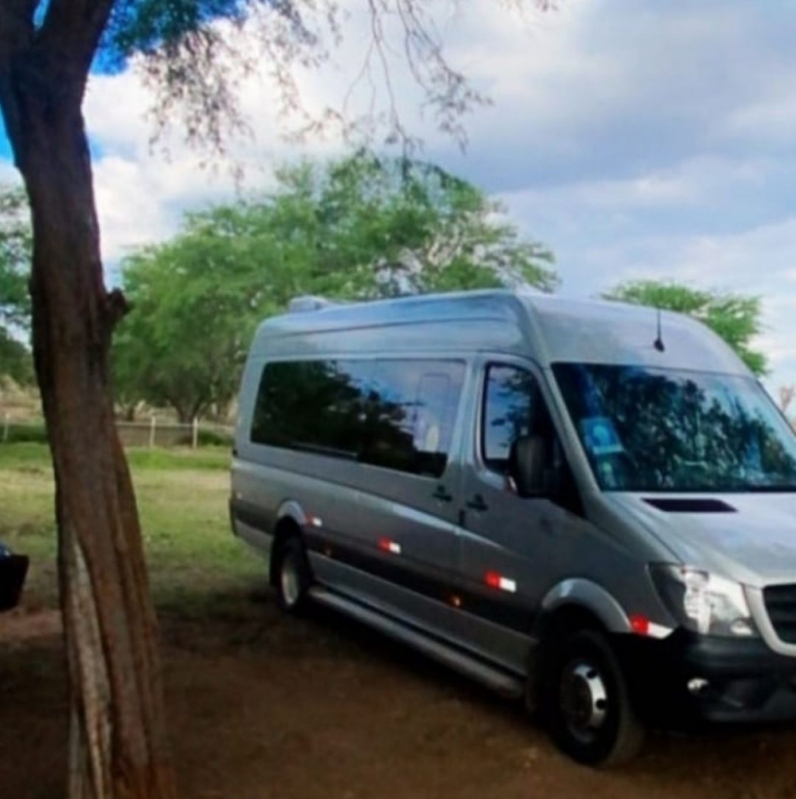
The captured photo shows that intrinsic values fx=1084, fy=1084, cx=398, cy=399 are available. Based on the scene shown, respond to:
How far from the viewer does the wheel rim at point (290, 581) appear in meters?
8.25

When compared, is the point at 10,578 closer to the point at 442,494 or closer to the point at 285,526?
the point at 442,494

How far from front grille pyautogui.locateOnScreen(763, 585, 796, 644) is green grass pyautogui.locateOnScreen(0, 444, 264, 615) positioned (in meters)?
4.82

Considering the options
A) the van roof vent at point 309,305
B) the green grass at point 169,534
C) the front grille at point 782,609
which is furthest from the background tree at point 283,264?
the front grille at point 782,609

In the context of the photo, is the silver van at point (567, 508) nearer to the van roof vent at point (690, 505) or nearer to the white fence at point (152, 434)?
the van roof vent at point (690, 505)

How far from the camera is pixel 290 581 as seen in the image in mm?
8359

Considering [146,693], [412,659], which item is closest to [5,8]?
[146,693]

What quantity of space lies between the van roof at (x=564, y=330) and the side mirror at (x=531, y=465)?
553mm

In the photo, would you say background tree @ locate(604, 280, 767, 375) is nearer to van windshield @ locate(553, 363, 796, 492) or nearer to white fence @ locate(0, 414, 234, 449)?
white fence @ locate(0, 414, 234, 449)

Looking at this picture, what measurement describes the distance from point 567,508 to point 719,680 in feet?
3.61

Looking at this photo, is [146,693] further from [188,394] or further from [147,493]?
[188,394]

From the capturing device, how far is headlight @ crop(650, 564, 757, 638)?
461 centimetres

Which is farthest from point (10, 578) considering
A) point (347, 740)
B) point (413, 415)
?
point (413, 415)

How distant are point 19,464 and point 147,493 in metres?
6.88

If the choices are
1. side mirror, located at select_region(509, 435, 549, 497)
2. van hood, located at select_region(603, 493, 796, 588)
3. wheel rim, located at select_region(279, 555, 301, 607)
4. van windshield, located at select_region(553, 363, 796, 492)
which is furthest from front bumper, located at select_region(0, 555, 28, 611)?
van hood, located at select_region(603, 493, 796, 588)
